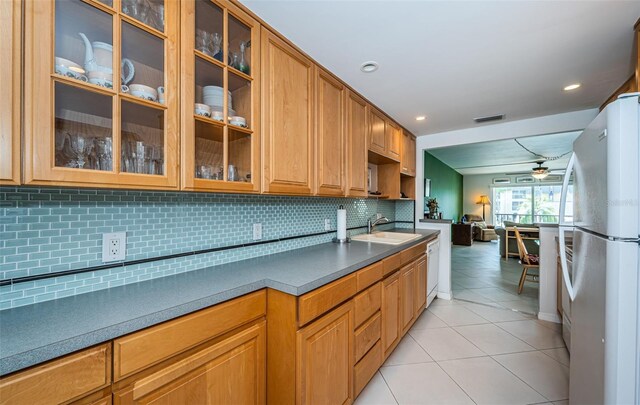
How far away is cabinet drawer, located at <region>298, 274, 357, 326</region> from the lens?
116 centimetres

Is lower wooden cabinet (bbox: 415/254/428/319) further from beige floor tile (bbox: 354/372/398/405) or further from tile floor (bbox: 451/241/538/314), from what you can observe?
tile floor (bbox: 451/241/538/314)

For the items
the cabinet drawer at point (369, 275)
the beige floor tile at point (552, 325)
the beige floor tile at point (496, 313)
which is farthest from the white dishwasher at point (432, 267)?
the cabinet drawer at point (369, 275)

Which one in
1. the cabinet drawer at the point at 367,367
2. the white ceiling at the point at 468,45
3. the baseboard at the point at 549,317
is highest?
the white ceiling at the point at 468,45

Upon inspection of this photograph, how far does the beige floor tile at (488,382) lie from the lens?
1.66 metres

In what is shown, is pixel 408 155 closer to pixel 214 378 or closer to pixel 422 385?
pixel 422 385

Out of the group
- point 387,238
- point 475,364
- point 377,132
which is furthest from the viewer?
point 387,238

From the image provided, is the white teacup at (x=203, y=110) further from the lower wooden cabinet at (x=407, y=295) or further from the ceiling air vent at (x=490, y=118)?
the ceiling air vent at (x=490, y=118)

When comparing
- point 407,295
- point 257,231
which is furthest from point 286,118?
point 407,295

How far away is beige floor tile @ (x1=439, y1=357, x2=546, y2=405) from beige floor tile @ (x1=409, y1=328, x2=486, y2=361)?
77mm

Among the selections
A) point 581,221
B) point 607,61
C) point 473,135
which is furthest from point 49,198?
point 473,135

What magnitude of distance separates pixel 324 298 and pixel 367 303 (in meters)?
0.51

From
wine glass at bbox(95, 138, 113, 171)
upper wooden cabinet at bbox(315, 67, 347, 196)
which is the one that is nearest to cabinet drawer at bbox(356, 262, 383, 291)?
upper wooden cabinet at bbox(315, 67, 347, 196)

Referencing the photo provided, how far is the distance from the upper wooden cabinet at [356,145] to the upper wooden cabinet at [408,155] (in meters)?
1.04

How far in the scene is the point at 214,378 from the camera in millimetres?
992
